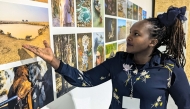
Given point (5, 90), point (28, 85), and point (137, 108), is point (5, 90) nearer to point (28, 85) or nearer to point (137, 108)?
point (28, 85)

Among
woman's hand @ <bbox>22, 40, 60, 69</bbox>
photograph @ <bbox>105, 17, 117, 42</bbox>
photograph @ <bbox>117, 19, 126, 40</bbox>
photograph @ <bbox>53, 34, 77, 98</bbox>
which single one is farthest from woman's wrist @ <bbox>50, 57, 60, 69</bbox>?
photograph @ <bbox>117, 19, 126, 40</bbox>

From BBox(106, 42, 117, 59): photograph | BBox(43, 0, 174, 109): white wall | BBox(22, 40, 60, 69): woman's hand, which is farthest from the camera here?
BBox(106, 42, 117, 59): photograph

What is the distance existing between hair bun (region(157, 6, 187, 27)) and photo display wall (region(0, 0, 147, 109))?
0.56 metres

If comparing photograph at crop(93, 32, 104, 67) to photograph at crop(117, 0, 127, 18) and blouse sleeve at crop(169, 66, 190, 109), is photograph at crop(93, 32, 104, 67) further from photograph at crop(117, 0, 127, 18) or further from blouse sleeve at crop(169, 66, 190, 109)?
blouse sleeve at crop(169, 66, 190, 109)

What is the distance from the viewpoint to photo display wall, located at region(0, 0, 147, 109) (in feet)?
2.77

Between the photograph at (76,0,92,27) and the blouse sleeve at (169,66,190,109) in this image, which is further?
the photograph at (76,0,92,27)

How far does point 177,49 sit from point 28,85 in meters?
0.88

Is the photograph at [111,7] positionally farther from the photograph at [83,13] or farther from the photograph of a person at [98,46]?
the photograph at [83,13]

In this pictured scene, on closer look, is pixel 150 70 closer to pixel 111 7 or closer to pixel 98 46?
pixel 98 46

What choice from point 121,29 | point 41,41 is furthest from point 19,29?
point 121,29

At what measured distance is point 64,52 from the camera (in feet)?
4.06

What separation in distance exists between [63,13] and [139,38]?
0.48 m

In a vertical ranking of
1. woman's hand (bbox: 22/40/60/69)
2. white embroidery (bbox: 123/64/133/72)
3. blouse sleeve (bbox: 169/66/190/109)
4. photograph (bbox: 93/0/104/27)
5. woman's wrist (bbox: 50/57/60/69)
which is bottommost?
blouse sleeve (bbox: 169/66/190/109)

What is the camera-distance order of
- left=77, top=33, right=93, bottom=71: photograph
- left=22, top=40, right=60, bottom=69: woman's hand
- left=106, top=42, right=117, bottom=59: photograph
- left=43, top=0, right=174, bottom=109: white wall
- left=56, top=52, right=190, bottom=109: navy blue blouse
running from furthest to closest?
left=106, top=42, right=117, bottom=59: photograph, left=77, top=33, right=93, bottom=71: photograph, left=43, top=0, right=174, bottom=109: white wall, left=56, top=52, right=190, bottom=109: navy blue blouse, left=22, top=40, right=60, bottom=69: woman's hand
